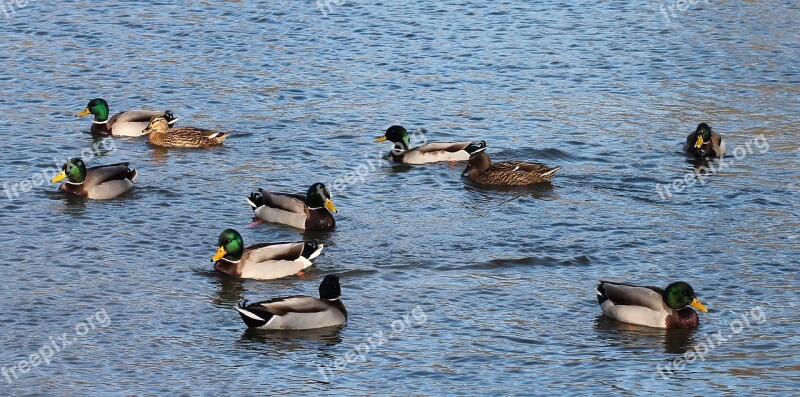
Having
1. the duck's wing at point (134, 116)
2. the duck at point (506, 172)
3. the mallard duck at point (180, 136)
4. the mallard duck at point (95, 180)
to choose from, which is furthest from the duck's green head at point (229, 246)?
the duck's wing at point (134, 116)

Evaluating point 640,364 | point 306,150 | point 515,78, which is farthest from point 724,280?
point 515,78

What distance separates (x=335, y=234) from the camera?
19078 millimetres

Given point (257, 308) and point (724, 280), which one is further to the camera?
point (724, 280)

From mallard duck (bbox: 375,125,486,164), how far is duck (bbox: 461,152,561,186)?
0.62 metres

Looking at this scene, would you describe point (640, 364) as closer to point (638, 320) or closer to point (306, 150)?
point (638, 320)

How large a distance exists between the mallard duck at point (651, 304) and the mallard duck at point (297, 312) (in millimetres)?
3147

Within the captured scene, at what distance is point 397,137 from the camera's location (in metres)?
23.0

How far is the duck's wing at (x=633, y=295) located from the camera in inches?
617

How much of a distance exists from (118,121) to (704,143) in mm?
10317

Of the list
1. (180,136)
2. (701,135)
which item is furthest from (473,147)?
(180,136)

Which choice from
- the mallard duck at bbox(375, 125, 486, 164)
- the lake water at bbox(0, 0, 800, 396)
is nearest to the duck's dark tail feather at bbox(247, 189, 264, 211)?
the lake water at bbox(0, 0, 800, 396)

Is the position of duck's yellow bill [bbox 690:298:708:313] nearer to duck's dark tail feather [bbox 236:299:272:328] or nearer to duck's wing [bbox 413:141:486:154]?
duck's dark tail feather [bbox 236:299:272:328]

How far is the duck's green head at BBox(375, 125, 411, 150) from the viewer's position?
2291 cm

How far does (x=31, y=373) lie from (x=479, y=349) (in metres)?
4.83
